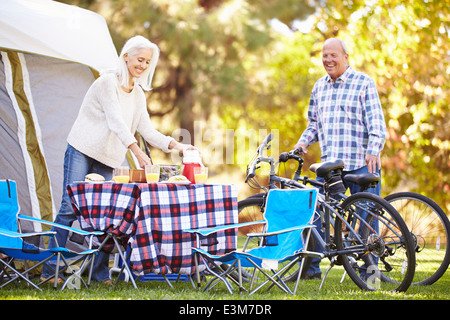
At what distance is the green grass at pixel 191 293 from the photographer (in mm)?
3188

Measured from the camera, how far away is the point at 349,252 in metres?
3.64

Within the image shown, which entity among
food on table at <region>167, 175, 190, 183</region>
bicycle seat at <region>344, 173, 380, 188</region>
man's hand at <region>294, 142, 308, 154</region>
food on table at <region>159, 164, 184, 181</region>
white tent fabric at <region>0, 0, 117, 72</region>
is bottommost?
bicycle seat at <region>344, 173, 380, 188</region>

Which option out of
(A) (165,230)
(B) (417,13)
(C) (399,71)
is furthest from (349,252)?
(C) (399,71)

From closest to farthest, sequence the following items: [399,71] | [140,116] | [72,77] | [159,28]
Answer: [140,116] → [72,77] → [399,71] → [159,28]

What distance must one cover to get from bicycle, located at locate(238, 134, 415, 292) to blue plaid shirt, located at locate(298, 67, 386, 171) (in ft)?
1.06

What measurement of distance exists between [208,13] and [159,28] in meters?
1.17

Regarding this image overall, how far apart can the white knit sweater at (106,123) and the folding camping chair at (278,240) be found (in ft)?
2.65

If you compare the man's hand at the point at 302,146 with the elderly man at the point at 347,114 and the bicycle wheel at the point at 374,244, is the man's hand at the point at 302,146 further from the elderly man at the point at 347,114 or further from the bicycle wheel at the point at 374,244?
the bicycle wheel at the point at 374,244

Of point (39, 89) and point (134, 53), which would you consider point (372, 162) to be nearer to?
point (134, 53)

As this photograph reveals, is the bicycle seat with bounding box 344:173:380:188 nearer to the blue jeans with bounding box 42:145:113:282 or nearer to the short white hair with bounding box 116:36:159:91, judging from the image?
the short white hair with bounding box 116:36:159:91

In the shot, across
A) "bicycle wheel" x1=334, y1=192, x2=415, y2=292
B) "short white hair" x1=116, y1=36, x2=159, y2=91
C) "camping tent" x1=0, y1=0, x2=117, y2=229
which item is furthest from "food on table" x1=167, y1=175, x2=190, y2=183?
"camping tent" x1=0, y1=0, x2=117, y2=229

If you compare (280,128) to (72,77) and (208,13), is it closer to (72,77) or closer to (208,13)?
(208,13)

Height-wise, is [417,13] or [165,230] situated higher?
[417,13]

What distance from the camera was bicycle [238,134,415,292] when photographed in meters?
3.48
